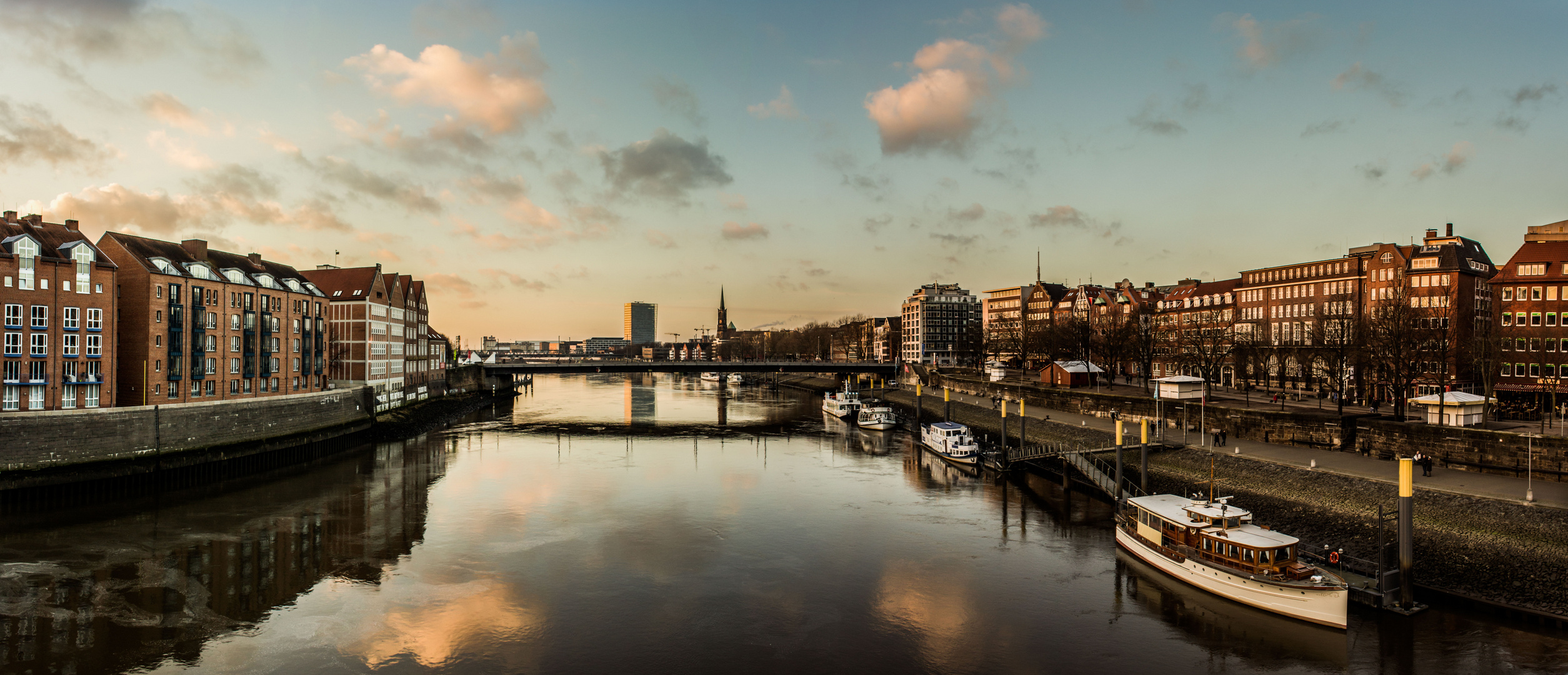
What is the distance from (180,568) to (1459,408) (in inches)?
2522

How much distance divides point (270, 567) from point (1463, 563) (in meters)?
47.9

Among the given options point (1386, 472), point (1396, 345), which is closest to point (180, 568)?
point (1386, 472)

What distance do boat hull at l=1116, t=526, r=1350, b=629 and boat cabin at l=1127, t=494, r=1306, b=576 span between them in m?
0.43

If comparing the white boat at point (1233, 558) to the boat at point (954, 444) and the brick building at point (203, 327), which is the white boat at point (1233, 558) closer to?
the boat at point (954, 444)

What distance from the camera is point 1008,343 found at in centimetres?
12062

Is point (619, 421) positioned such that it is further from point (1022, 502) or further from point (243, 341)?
point (1022, 502)

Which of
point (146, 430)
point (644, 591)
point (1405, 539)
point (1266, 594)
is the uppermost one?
point (146, 430)

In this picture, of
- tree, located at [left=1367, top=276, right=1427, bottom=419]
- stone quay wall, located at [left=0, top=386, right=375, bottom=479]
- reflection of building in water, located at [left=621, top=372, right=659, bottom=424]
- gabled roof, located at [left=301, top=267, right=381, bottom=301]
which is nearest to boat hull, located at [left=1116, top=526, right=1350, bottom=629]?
tree, located at [left=1367, top=276, right=1427, bottom=419]

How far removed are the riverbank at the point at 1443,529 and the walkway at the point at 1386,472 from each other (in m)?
0.88

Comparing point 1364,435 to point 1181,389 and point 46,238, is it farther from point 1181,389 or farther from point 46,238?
point 46,238

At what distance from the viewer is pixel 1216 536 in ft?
92.5

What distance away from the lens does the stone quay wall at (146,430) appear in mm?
45781

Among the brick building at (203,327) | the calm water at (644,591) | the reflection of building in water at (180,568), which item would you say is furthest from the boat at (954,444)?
the brick building at (203,327)

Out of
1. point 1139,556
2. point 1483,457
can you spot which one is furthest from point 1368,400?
point 1139,556
